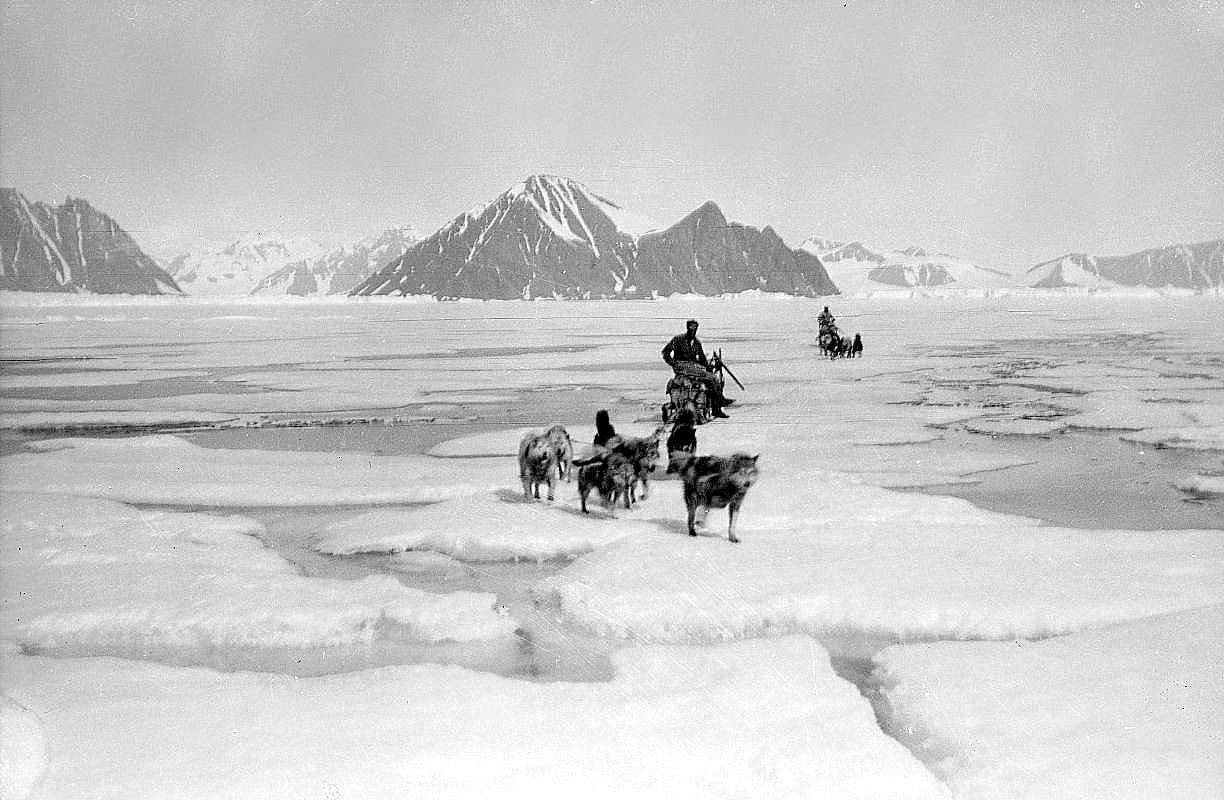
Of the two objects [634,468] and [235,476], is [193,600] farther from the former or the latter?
[235,476]

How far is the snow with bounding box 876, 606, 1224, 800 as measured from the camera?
412cm

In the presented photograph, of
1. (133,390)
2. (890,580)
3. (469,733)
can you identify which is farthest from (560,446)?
(133,390)

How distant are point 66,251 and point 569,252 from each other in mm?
106472

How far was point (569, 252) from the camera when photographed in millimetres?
141375

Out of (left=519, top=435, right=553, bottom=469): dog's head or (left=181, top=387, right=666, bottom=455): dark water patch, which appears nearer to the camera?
(left=519, top=435, right=553, bottom=469): dog's head

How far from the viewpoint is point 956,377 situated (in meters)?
24.7

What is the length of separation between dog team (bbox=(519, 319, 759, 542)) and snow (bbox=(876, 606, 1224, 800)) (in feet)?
8.09

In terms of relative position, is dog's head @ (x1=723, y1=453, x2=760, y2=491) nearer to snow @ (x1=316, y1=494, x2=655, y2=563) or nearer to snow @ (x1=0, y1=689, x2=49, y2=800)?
snow @ (x1=316, y1=494, x2=655, y2=563)

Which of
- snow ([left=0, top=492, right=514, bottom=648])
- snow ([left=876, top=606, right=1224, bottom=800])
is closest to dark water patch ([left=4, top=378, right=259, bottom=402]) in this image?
snow ([left=0, top=492, right=514, bottom=648])

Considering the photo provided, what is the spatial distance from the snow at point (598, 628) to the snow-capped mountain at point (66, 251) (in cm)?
431

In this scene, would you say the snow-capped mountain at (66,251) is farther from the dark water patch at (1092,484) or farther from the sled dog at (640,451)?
the dark water patch at (1092,484)

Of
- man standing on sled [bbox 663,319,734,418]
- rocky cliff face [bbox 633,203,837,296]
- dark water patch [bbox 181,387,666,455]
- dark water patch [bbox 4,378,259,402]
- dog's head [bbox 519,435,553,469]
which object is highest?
rocky cliff face [bbox 633,203,837,296]

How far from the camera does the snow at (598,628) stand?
429 centimetres

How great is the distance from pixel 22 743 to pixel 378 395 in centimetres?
1737
